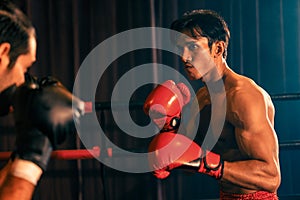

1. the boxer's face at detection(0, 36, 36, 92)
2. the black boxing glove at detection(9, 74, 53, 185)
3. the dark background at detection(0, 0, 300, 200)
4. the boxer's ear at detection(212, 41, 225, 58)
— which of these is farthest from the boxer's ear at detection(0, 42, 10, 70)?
the dark background at detection(0, 0, 300, 200)

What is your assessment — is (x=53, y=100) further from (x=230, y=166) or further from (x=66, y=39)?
(x=66, y=39)

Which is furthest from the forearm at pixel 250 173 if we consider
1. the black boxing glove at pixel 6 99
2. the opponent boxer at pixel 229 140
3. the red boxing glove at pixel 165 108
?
the black boxing glove at pixel 6 99

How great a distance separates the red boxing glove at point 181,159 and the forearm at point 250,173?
0.03m

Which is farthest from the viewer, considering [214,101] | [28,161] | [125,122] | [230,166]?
[125,122]

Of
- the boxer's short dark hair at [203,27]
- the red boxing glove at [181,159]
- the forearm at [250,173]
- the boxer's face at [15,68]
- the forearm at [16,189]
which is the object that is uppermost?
the boxer's short dark hair at [203,27]

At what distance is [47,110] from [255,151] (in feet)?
2.67

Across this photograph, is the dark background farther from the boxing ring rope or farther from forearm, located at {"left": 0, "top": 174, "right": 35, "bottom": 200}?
forearm, located at {"left": 0, "top": 174, "right": 35, "bottom": 200}

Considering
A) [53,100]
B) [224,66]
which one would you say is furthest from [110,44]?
[53,100]

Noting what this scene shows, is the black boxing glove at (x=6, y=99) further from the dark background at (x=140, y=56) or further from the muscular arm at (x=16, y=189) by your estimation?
the dark background at (x=140, y=56)

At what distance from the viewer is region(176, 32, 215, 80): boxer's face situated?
76.9 inches

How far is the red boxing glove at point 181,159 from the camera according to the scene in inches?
66.5

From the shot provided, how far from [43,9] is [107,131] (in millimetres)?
870

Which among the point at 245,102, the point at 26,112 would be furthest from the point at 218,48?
the point at 26,112

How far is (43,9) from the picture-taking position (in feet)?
10.5
